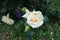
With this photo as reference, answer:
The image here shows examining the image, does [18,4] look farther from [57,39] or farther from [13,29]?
[57,39]

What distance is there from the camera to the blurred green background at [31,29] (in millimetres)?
3006

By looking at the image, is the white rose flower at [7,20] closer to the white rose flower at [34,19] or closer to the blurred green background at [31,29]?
the blurred green background at [31,29]

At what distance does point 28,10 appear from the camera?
316cm

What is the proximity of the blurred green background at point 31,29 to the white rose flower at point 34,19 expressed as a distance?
8 cm

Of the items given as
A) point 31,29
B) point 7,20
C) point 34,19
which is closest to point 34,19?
point 34,19

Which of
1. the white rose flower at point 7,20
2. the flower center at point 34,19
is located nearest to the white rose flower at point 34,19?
the flower center at point 34,19

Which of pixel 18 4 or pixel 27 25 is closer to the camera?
pixel 27 25

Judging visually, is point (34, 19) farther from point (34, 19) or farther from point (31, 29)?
point (31, 29)

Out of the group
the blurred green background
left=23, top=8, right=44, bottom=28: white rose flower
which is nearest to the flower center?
left=23, top=8, right=44, bottom=28: white rose flower

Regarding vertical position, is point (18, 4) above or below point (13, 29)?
above

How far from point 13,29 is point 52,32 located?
17.9 inches

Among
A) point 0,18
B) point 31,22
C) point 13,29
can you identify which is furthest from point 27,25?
point 0,18

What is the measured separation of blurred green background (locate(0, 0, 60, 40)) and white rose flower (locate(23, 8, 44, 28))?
0.27 feet

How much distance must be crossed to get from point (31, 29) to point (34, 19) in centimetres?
12
